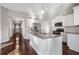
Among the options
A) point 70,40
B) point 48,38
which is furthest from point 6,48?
point 70,40

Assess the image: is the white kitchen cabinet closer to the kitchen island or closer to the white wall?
the kitchen island

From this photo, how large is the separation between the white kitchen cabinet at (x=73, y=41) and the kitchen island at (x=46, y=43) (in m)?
0.20

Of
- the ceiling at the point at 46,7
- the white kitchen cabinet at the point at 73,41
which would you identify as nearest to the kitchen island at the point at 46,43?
the white kitchen cabinet at the point at 73,41

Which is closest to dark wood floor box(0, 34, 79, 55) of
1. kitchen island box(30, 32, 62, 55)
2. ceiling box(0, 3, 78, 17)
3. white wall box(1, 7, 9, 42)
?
kitchen island box(30, 32, 62, 55)

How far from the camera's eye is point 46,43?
1987mm

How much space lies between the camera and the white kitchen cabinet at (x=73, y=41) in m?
1.98

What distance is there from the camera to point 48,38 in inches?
78.9

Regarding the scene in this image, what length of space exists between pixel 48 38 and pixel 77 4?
91 centimetres

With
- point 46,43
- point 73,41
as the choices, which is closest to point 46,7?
point 46,43

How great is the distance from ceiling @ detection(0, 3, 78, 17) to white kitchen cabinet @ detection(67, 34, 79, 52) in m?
0.52

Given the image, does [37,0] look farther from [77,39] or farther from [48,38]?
[77,39]

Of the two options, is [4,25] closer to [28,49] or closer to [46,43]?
[28,49]

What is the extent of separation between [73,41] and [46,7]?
919 mm

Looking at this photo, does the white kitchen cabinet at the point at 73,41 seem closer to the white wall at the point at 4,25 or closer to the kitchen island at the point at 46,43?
the kitchen island at the point at 46,43
